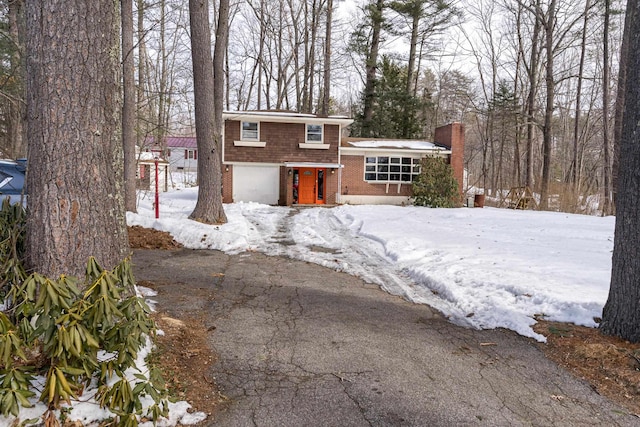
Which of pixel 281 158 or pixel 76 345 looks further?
pixel 281 158

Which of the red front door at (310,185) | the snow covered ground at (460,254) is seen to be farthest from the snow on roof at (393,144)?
the snow covered ground at (460,254)

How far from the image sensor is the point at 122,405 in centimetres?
246

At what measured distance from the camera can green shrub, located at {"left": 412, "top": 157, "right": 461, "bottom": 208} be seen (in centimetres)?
2061

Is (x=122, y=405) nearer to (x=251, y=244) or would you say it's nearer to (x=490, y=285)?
(x=490, y=285)

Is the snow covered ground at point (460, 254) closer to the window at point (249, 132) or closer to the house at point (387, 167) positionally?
the window at point (249, 132)

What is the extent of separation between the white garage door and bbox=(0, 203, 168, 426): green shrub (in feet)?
60.0

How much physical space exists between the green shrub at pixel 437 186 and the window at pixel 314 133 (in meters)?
5.50

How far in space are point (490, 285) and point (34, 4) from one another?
600 centimetres

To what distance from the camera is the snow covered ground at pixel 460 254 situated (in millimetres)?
5238

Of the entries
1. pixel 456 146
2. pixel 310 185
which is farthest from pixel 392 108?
pixel 310 185

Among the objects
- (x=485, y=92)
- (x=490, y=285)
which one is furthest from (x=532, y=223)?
(x=485, y=92)

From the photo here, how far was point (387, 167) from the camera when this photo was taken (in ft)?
73.3

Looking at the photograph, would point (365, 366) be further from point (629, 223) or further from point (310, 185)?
point (310, 185)

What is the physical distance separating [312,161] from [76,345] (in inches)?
763
